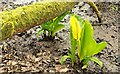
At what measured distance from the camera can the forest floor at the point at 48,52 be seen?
2648mm

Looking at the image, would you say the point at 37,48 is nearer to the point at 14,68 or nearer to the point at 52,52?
the point at 52,52

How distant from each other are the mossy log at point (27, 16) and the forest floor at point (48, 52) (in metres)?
0.47

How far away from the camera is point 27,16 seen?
229 cm

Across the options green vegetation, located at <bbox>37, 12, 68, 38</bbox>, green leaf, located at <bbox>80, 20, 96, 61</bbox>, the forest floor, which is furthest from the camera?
green vegetation, located at <bbox>37, 12, 68, 38</bbox>

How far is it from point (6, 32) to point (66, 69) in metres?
0.90

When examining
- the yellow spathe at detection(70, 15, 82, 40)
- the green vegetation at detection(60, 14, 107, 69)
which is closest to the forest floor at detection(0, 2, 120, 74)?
the green vegetation at detection(60, 14, 107, 69)

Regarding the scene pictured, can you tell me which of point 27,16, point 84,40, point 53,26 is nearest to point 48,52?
point 53,26

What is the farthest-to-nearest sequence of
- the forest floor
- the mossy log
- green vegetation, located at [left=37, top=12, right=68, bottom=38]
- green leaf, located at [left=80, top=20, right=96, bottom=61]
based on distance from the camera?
green vegetation, located at [left=37, top=12, right=68, bottom=38] < the forest floor < green leaf, located at [left=80, top=20, right=96, bottom=61] < the mossy log

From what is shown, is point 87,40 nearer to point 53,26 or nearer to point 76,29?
point 76,29

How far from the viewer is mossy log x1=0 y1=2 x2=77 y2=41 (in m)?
1.96

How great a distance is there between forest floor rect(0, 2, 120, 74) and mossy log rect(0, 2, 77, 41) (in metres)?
0.47

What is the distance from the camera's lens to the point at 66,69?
2.62 meters

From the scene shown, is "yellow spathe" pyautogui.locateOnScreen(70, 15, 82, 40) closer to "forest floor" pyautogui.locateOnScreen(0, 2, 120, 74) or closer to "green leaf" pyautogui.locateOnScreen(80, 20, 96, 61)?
"green leaf" pyautogui.locateOnScreen(80, 20, 96, 61)

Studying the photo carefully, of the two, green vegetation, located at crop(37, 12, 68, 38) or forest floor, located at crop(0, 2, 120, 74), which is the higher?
green vegetation, located at crop(37, 12, 68, 38)
